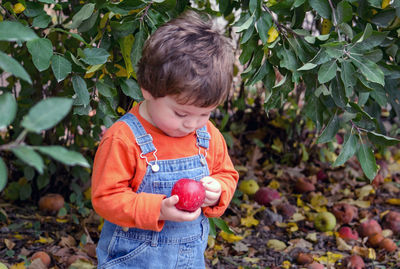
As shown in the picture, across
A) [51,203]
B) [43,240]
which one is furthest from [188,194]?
[51,203]

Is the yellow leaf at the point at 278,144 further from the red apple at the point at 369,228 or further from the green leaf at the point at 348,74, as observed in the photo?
the green leaf at the point at 348,74

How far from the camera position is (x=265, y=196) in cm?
309

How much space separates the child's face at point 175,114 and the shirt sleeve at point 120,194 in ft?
0.38

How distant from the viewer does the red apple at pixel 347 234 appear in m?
2.78

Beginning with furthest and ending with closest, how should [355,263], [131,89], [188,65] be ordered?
[355,263] < [131,89] < [188,65]

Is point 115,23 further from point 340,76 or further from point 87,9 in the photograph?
point 340,76

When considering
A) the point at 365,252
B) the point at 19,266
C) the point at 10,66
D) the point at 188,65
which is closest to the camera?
the point at 10,66

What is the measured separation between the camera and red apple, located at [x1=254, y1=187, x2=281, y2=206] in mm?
3084

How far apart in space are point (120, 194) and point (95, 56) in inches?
20.0

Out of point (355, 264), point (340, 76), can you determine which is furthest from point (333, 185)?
point (340, 76)

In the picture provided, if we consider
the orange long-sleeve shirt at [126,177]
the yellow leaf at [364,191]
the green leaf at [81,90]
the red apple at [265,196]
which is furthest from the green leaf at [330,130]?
the yellow leaf at [364,191]

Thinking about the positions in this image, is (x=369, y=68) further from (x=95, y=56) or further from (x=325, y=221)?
(x=325, y=221)

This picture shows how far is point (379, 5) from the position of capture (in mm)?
1772

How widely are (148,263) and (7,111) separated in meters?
0.87
